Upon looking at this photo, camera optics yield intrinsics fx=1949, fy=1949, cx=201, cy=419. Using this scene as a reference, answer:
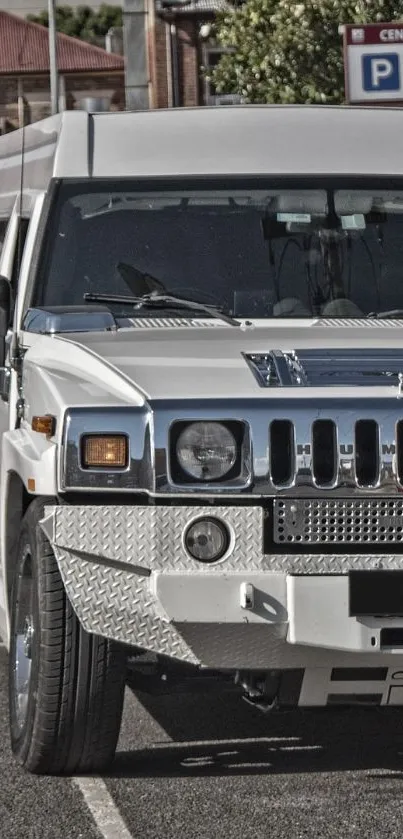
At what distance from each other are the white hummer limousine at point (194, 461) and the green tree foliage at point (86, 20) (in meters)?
105

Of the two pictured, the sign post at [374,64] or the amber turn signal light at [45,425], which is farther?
the sign post at [374,64]

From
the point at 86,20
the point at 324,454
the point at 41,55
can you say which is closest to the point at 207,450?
the point at 324,454

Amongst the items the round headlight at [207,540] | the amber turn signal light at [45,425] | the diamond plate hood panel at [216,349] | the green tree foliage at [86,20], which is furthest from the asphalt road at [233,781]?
the green tree foliage at [86,20]

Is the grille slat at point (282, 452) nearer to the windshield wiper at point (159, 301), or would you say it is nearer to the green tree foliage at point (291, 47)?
the windshield wiper at point (159, 301)

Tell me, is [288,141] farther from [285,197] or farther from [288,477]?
[288,477]

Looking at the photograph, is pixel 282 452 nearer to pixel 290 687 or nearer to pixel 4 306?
pixel 290 687

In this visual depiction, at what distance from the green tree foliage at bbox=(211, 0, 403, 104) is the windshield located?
16218 millimetres

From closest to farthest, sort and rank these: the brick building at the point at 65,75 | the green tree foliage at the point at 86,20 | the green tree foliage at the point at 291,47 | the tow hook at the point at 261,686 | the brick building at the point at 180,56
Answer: the tow hook at the point at 261,686 → the green tree foliage at the point at 291,47 → the brick building at the point at 180,56 → the brick building at the point at 65,75 → the green tree foliage at the point at 86,20

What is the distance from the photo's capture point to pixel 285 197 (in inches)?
287

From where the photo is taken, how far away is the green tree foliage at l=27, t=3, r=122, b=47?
110562 mm

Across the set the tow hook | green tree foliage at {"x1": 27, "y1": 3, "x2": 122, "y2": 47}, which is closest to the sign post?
the tow hook

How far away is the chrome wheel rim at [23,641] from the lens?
20.7 ft

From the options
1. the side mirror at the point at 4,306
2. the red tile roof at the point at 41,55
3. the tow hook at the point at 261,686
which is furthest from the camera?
the red tile roof at the point at 41,55

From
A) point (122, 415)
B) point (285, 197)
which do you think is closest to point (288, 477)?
point (122, 415)
